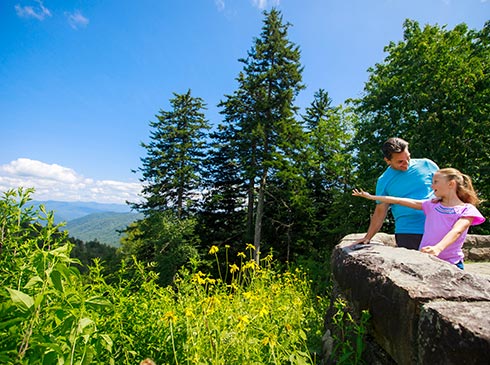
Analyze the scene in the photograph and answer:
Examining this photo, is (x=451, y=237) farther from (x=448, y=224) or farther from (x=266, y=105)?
(x=266, y=105)

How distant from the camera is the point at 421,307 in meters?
1.43

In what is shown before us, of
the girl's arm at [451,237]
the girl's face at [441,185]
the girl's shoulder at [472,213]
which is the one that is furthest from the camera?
the girl's face at [441,185]

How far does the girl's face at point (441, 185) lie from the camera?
2.82 m

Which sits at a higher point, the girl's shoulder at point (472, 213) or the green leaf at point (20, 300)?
the girl's shoulder at point (472, 213)

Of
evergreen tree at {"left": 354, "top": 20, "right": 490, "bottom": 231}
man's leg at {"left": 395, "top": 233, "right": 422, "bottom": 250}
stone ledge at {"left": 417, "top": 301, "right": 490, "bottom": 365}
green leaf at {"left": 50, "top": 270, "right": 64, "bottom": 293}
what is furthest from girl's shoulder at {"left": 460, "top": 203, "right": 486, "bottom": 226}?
evergreen tree at {"left": 354, "top": 20, "right": 490, "bottom": 231}

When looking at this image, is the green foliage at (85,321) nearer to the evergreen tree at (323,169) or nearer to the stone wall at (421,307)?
the stone wall at (421,307)

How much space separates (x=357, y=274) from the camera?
89.1 inches

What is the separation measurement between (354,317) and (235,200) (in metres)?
20.1

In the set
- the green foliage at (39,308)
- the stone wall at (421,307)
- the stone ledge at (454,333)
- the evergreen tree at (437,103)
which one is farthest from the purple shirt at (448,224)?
the evergreen tree at (437,103)

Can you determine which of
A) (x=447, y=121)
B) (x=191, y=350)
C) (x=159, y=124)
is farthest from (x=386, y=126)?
(x=159, y=124)

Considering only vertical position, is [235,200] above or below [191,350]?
above

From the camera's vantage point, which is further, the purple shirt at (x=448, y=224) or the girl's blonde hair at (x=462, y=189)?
the girl's blonde hair at (x=462, y=189)

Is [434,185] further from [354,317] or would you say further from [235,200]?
[235,200]

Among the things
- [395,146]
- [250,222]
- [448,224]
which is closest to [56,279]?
[448,224]
